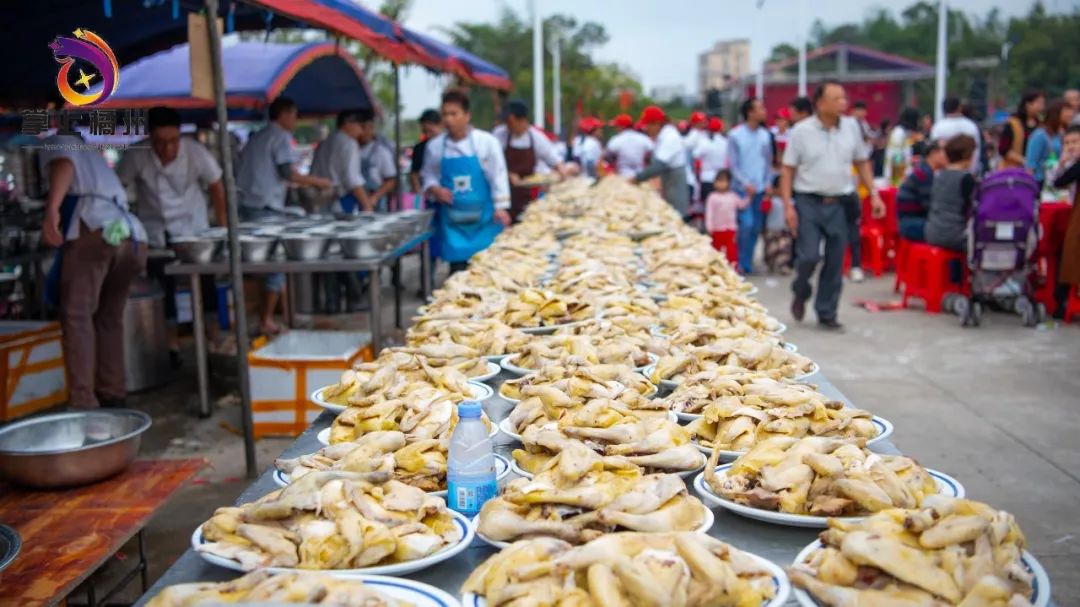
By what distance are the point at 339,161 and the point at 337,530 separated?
302 inches

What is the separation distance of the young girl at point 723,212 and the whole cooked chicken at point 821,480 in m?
8.69

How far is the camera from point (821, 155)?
22.9 ft

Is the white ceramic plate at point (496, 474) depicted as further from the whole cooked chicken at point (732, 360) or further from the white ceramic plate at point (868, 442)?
the whole cooked chicken at point (732, 360)

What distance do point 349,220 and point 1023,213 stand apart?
5181 mm

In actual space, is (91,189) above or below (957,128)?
below

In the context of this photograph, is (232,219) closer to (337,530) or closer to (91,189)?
(91,189)

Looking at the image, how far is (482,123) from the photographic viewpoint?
34938mm

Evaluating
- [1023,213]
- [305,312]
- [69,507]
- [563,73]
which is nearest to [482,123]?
[563,73]

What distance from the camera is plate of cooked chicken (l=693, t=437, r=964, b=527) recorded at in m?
1.63

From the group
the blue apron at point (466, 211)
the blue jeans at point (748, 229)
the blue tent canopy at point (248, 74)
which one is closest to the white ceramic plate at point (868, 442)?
the blue apron at point (466, 211)

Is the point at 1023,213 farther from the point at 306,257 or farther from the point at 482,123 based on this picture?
the point at 482,123

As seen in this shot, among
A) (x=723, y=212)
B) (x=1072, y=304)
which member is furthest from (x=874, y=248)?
(x=1072, y=304)

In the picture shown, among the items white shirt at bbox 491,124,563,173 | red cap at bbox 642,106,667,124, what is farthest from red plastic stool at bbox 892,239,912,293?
red cap at bbox 642,106,667,124

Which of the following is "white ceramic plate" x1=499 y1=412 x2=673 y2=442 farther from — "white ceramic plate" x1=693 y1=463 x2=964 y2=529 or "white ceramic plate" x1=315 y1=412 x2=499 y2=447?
"white ceramic plate" x1=693 y1=463 x2=964 y2=529
